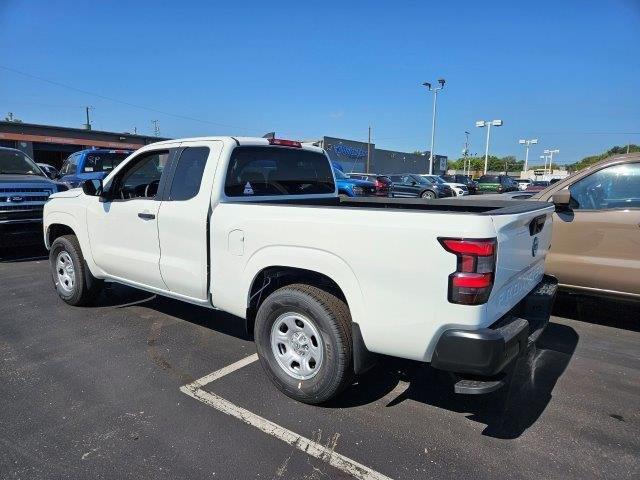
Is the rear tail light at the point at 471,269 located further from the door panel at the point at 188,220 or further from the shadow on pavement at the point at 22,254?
the shadow on pavement at the point at 22,254

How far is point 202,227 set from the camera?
366 centimetres

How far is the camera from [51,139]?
36812 mm

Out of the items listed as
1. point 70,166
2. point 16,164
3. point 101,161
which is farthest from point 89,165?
point 16,164

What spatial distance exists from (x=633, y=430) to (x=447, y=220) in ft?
6.58

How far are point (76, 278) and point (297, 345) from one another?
320cm

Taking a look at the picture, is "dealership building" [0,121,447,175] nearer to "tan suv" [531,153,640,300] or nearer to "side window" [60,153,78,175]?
"side window" [60,153,78,175]

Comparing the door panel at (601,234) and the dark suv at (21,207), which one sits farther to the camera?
the dark suv at (21,207)

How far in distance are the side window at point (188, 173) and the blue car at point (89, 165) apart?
8658mm

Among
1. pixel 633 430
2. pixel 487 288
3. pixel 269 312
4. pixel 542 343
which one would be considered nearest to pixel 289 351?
pixel 269 312

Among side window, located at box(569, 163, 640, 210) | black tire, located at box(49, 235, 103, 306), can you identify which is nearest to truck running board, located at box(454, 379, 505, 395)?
side window, located at box(569, 163, 640, 210)

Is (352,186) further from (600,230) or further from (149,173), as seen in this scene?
(600,230)

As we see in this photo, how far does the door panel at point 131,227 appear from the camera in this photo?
416 cm

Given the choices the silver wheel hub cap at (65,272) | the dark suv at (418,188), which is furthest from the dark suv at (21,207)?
the dark suv at (418,188)

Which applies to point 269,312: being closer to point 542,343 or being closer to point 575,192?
point 542,343
